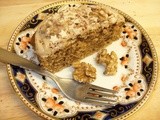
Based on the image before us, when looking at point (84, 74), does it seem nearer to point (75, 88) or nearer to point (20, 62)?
point (75, 88)

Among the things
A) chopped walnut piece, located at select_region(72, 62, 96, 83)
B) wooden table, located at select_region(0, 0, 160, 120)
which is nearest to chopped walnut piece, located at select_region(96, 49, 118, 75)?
chopped walnut piece, located at select_region(72, 62, 96, 83)

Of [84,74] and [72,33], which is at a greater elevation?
[72,33]

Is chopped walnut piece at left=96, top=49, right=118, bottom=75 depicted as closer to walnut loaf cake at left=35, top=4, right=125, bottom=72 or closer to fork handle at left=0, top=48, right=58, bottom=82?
walnut loaf cake at left=35, top=4, right=125, bottom=72

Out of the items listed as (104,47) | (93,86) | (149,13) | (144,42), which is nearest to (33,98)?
(93,86)

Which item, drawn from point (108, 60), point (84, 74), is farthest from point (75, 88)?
point (108, 60)

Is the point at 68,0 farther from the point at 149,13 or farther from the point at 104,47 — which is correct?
the point at 149,13

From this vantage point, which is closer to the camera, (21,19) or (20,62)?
(20,62)
